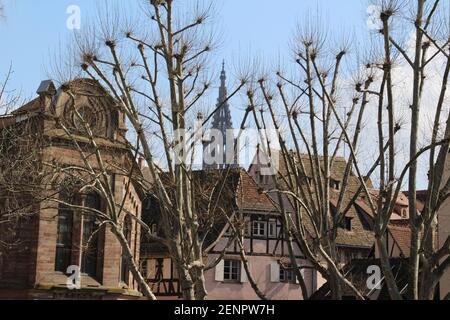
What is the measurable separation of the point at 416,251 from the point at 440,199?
3.34 ft

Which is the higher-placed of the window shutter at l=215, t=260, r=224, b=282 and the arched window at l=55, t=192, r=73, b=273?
the arched window at l=55, t=192, r=73, b=273

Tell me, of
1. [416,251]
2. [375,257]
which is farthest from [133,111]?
[375,257]

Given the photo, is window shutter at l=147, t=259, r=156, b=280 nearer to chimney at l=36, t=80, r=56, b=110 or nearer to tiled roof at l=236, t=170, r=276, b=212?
tiled roof at l=236, t=170, r=276, b=212

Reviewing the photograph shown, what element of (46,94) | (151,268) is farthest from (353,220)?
(46,94)

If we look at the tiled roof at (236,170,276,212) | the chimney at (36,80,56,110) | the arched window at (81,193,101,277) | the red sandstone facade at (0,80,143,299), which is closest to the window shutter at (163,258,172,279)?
the tiled roof at (236,170,276,212)

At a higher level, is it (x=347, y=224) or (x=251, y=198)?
(x=251, y=198)

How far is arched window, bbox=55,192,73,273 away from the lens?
92.1ft

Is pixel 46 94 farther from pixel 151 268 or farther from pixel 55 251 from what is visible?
pixel 151 268

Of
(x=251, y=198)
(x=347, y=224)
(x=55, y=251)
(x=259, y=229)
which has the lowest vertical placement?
(x=55, y=251)

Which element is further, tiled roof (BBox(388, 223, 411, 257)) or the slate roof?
the slate roof

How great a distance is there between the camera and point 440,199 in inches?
543

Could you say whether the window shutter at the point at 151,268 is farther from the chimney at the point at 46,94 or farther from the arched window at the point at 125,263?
the chimney at the point at 46,94

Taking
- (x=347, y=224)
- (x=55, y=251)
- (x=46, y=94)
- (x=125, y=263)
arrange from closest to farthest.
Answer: (x=46, y=94), (x=55, y=251), (x=125, y=263), (x=347, y=224)

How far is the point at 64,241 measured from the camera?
28.3 meters
